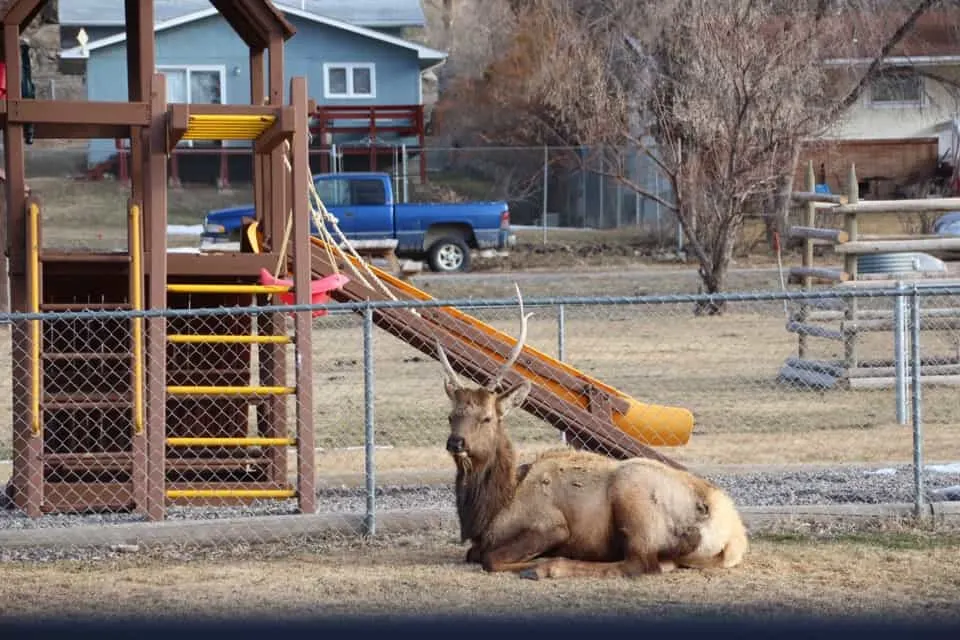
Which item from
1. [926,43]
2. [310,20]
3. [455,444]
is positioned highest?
[310,20]

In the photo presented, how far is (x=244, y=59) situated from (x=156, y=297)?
3443cm

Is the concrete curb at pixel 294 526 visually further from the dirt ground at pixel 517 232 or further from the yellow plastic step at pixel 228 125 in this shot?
the dirt ground at pixel 517 232

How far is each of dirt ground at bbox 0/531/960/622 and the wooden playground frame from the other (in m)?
1.14

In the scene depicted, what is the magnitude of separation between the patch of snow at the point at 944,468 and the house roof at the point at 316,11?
3847 cm

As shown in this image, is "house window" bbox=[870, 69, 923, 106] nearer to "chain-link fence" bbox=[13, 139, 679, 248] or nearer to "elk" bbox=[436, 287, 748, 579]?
"chain-link fence" bbox=[13, 139, 679, 248]

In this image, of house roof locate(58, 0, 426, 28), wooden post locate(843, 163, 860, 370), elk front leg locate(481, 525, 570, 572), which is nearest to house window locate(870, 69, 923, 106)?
house roof locate(58, 0, 426, 28)

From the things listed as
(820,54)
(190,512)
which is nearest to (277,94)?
(190,512)

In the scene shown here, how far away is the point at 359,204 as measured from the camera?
3303 centimetres

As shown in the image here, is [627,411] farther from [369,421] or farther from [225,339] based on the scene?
[225,339]

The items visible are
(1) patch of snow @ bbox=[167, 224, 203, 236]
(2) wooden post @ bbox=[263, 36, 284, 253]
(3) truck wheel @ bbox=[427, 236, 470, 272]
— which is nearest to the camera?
(2) wooden post @ bbox=[263, 36, 284, 253]

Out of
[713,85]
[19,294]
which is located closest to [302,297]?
[19,294]

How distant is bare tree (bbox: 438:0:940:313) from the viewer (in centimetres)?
2470

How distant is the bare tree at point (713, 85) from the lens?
24703 mm

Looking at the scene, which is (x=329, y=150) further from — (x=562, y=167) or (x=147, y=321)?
(x=147, y=321)
